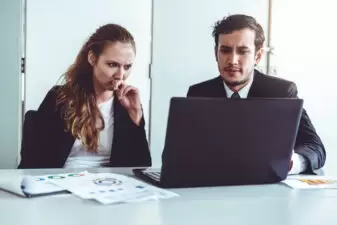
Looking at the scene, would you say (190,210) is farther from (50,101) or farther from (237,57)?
(237,57)

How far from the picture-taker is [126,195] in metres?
1.23

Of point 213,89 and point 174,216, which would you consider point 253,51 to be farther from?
point 174,216

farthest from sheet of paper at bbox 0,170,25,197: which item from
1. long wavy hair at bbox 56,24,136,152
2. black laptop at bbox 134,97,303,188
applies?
long wavy hair at bbox 56,24,136,152

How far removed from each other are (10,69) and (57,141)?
0.59 metres

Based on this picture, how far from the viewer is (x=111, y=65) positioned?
2521 millimetres

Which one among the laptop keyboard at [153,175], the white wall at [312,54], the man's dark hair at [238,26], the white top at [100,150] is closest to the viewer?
the laptop keyboard at [153,175]

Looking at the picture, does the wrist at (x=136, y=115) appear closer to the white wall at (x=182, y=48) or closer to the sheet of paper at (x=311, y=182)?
the white wall at (x=182, y=48)

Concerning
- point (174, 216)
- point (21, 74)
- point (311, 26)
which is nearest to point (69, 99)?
point (21, 74)

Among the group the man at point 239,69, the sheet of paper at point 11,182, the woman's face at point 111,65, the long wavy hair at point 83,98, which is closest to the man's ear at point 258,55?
the man at point 239,69

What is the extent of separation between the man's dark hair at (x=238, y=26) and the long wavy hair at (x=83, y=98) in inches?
29.7

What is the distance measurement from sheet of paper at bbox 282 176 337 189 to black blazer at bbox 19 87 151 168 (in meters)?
0.97

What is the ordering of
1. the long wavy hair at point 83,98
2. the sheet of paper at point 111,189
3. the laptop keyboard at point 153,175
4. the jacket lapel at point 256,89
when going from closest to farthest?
the sheet of paper at point 111,189
the laptop keyboard at point 153,175
the long wavy hair at point 83,98
the jacket lapel at point 256,89

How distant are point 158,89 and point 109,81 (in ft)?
1.61

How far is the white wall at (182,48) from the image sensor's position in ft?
9.57
